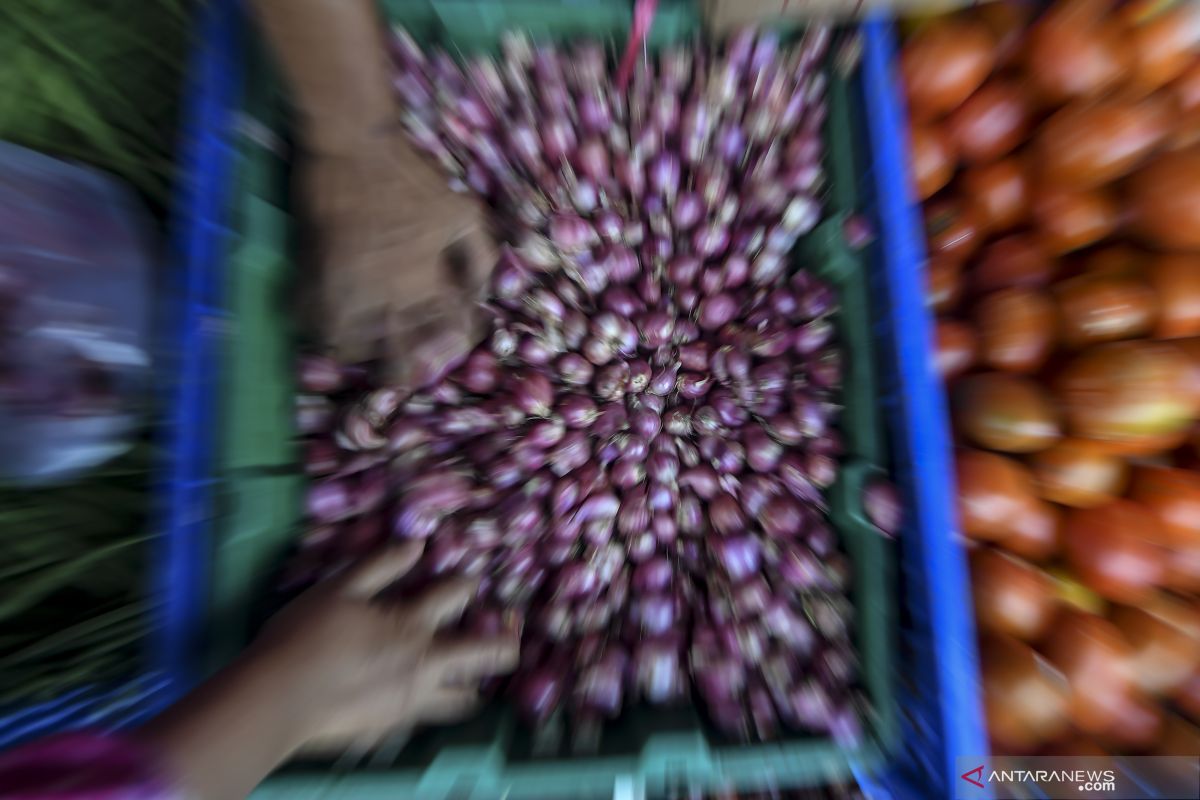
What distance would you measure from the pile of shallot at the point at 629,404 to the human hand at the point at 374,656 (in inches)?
1.8

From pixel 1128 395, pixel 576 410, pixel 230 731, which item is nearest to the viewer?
pixel 230 731

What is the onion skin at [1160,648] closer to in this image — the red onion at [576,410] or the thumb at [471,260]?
the red onion at [576,410]

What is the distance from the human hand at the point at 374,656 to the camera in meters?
0.60

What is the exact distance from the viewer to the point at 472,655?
2.19ft

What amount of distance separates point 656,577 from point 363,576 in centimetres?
34

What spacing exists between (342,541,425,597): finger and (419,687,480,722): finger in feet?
0.44

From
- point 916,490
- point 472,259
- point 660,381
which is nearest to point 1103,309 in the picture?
point 916,490

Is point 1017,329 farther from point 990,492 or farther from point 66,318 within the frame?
point 66,318

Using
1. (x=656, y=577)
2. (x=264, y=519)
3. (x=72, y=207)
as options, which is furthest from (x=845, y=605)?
(x=72, y=207)

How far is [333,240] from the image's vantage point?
2.24 feet

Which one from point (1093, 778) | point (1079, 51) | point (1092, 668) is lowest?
point (1093, 778)

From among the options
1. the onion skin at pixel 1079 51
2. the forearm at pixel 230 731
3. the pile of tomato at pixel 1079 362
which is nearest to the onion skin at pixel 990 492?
the pile of tomato at pixel 1079 362

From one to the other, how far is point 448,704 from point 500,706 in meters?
0.07

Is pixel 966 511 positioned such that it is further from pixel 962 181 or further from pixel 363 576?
pixel 363 576
